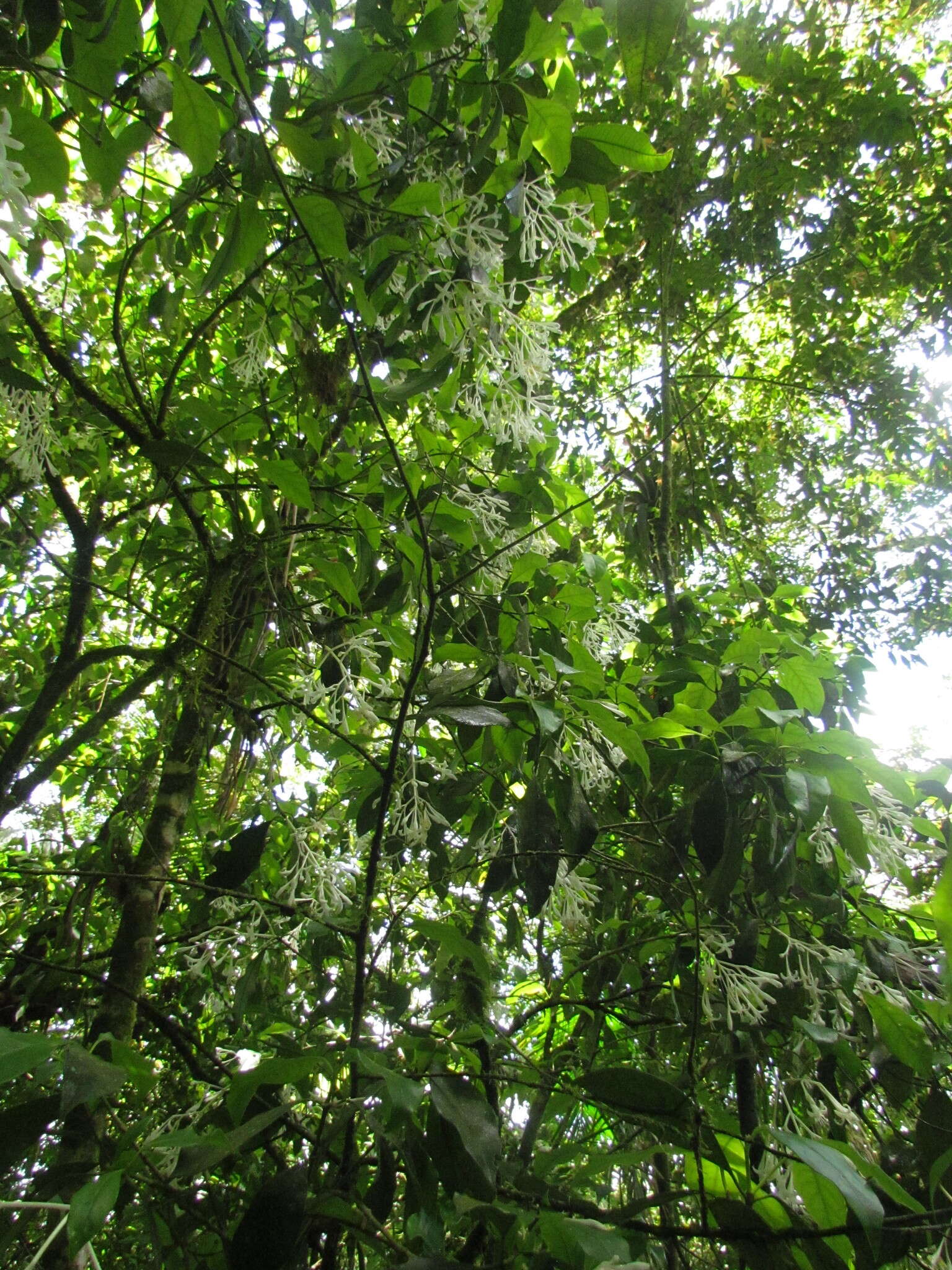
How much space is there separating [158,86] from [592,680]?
33.8 inches

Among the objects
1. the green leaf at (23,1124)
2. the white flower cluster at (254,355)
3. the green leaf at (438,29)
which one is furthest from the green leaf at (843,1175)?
the white flower cluster at (254,355)

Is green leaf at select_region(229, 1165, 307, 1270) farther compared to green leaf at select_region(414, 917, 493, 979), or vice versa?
green leaf at select_region(414, 917, 493, 979)

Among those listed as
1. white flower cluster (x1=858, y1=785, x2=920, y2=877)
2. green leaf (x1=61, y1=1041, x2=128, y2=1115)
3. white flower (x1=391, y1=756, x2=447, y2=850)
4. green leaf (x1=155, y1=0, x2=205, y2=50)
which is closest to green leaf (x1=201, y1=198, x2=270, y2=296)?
green leaf (x1=155, y1=0, x2=205, y2=50)

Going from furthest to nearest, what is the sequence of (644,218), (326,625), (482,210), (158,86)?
1. (644,218)
2. (326,625)
3. (482,210)
4. (158,86)

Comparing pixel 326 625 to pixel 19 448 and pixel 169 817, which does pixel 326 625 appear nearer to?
pixel 169 817

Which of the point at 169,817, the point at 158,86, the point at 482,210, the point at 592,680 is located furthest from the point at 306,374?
the point at 592,680

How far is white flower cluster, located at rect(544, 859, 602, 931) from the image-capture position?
1.16m

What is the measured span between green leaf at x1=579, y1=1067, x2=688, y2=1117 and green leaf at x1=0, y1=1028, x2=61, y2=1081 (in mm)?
484

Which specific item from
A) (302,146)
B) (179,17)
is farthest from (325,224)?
(179,17)

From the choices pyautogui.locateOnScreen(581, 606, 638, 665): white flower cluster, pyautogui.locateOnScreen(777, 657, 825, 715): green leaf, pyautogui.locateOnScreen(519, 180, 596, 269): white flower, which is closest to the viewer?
pyautogui.locateOnScreen(519, 180, 596, 269): white flower

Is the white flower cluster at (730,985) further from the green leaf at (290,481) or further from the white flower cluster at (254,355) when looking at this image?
the white flower cluster at (254,355)

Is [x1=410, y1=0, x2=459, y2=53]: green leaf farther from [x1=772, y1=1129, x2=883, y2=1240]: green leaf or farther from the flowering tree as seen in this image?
[x1=772, y1=1129, x2=883, y2=1240]: green leaf

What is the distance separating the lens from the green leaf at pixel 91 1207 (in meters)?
0.58

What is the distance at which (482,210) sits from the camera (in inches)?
42.0
